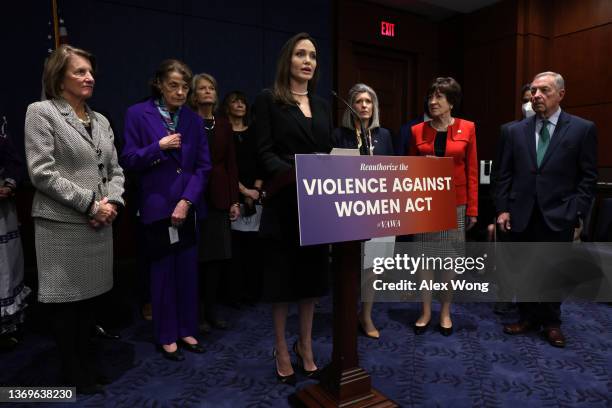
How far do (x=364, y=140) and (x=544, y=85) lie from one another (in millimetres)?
1536

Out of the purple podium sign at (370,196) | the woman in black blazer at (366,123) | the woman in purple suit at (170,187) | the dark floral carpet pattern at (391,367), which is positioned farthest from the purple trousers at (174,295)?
the purple podium sign at (370,196)

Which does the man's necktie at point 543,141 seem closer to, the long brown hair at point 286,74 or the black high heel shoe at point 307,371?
the long brown hair at point 286,74

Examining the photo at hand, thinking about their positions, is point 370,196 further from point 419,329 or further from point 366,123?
point 419,329

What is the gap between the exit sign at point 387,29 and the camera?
5.34 metres

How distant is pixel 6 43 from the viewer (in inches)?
130

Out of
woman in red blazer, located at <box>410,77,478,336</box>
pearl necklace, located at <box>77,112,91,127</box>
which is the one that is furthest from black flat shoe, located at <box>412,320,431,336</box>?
pearl necklace, located at <box>77,112,91,127</box>

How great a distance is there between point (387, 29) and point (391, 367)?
14.7ft

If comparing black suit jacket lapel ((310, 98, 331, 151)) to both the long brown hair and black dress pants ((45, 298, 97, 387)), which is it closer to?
the long brown hair

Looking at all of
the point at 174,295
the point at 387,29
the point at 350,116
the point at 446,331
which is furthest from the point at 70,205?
the point at 387,29

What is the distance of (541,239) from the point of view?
2.50 metres

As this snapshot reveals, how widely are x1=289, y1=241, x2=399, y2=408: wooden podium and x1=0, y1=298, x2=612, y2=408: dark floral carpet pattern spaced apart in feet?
0.80

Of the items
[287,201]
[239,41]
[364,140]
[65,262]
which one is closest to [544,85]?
[364,140]

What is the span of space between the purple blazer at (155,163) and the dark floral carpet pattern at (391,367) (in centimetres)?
76

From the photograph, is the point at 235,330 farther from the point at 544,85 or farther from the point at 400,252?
the point at 544,85
